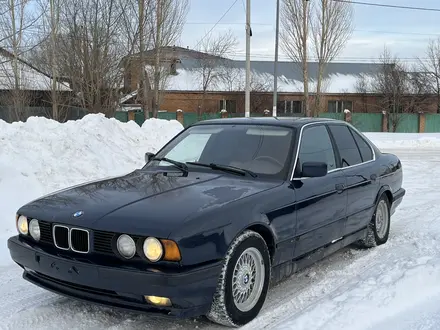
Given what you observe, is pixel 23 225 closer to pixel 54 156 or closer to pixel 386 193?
pixel 386 193

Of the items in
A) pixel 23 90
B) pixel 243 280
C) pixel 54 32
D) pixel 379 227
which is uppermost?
pixel 54 32

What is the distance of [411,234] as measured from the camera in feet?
20.4

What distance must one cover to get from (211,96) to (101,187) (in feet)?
115

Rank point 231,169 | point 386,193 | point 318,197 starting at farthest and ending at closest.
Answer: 1. point 386,193
2. point 318,197
3. point 231,169

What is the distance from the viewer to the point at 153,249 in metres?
3.13

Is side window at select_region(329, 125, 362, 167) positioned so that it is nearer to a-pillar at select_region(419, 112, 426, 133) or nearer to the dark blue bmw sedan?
the dark blue bmw sedan

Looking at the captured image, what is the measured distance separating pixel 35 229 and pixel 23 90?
2292cm

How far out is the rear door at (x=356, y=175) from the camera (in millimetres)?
5059

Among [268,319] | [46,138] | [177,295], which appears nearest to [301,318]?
→ [268,319]

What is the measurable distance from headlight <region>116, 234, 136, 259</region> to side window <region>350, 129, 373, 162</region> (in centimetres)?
336

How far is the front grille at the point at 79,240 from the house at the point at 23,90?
20.9 m

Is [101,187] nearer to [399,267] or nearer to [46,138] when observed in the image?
[399,267]

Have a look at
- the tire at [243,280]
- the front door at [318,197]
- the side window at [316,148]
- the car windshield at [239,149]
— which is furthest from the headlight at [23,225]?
the side window at [316,148]

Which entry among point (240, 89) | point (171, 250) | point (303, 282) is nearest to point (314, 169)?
point (303, 282)
